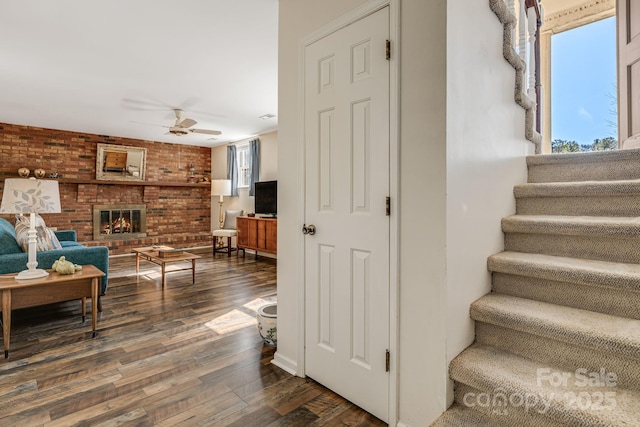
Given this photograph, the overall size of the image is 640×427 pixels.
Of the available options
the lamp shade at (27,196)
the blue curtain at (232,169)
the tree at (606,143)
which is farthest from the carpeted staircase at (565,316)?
the blue curtain at (232,169)

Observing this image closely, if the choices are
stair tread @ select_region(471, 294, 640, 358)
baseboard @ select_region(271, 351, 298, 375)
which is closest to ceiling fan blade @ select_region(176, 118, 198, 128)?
baseboard @ select_region(271, 351, 298, 375)

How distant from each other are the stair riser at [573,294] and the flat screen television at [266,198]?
4.91 meters

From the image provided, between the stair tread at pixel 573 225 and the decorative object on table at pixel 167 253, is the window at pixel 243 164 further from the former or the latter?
the stair tread at pixel 573 225

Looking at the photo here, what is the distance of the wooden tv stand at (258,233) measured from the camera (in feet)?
19.9

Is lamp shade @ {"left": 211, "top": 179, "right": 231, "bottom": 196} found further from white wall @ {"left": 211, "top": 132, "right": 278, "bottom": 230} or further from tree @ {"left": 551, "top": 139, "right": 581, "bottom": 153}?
tree @ {"left": 551, "top": 139, "right": 581, "bottom": 153}

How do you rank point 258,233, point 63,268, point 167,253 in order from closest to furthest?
point 63,268 < point 167,253 < point 258,233

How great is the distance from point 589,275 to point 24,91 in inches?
237

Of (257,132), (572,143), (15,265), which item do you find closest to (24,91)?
(15,265)

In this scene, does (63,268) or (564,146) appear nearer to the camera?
(63,268)

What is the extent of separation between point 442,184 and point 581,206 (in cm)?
96

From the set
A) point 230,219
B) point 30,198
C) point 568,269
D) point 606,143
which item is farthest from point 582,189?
point 230,219

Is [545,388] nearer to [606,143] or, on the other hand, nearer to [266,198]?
[606,143]

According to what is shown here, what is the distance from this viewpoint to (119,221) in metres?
7.32

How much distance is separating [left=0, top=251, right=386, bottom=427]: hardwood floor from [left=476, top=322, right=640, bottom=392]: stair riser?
2.40 feet
